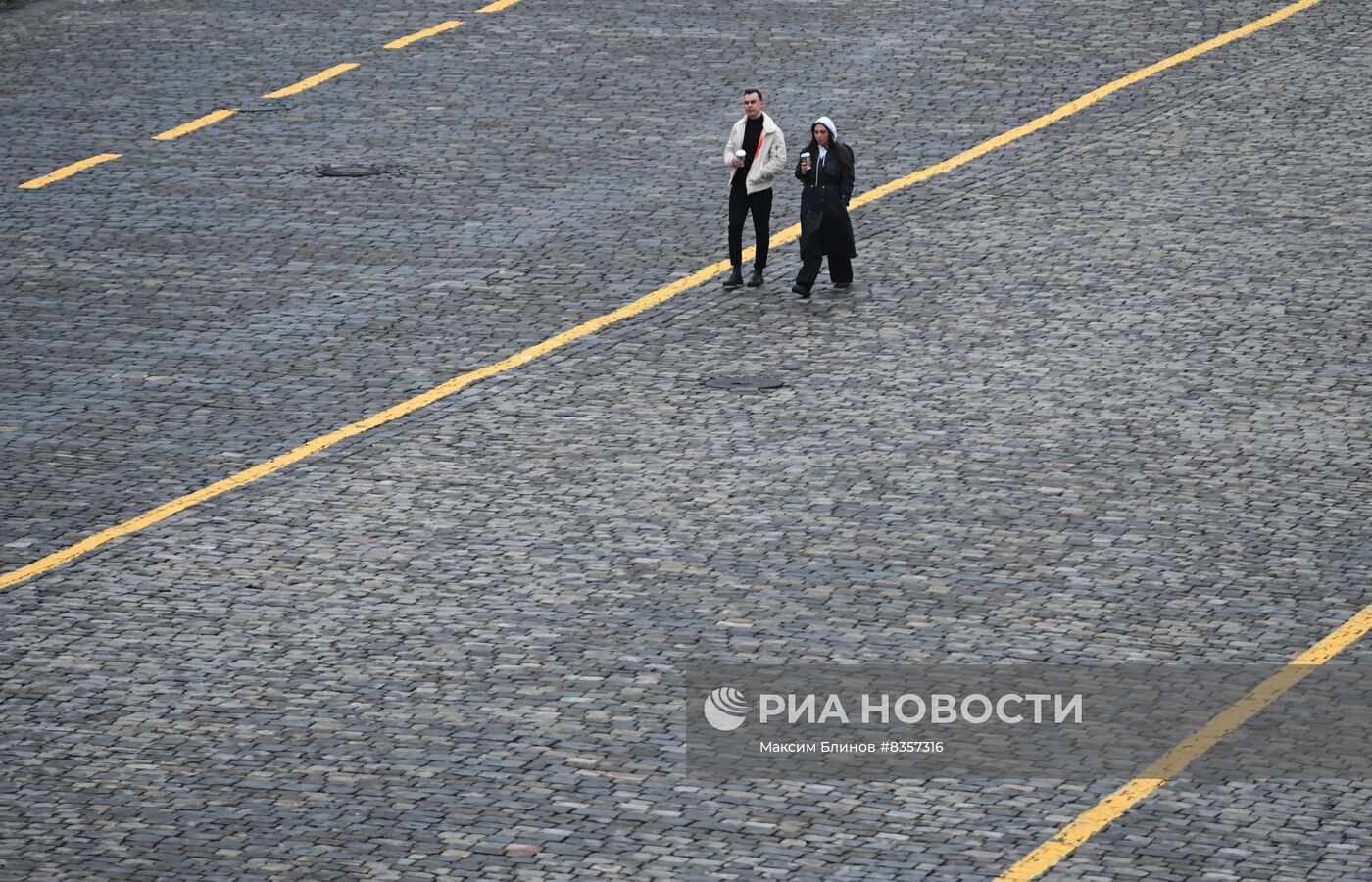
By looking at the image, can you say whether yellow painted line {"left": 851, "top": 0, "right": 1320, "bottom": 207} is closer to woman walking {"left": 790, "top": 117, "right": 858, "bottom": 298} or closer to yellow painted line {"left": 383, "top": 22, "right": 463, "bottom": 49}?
woman walking {"left": 790, "top": 117, "right": 858, "bottom": 298}

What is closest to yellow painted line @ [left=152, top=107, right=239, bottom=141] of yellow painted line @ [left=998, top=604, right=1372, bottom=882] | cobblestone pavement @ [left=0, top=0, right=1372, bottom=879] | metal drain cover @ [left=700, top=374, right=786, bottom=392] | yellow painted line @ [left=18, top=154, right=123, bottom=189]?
cobblestone pavement @ [left=0, top=0, right=1372, bottom=879]

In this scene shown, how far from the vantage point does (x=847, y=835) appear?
1159 centimetres

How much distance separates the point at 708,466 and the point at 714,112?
9141 millimetres

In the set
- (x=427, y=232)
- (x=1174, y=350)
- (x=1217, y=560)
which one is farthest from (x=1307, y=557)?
(x=427, y=232)

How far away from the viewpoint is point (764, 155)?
66.6ft

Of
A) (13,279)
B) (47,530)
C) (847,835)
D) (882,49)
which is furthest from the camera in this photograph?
(882,49)

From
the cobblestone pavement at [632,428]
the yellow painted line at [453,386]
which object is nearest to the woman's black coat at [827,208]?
the cobblestone pavement at [632,428]

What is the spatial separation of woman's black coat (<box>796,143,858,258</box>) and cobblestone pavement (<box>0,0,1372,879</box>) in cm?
46

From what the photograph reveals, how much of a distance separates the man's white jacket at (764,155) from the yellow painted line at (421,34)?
850 centimetres

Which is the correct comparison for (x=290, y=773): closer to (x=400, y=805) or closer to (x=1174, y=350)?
(x=400, y=805)

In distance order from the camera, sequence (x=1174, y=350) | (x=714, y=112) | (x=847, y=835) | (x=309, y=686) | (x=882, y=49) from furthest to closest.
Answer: (x=882, y=49)
(x=714, y=112)
(x=1174, y=350)
(x=309, y=686)
(x=847, y=835)

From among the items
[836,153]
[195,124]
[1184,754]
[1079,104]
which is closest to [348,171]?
[195,124]

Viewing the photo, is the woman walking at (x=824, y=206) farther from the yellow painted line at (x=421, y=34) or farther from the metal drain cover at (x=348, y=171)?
the yellow painted line at (x=421, y=34)

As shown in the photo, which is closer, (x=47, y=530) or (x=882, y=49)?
(x=47, y=530)
